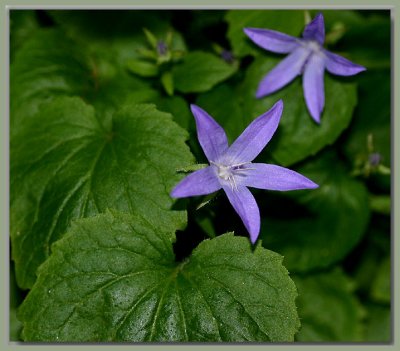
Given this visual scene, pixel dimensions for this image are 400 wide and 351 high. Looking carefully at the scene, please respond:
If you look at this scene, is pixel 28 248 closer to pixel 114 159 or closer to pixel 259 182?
pixel 114 159

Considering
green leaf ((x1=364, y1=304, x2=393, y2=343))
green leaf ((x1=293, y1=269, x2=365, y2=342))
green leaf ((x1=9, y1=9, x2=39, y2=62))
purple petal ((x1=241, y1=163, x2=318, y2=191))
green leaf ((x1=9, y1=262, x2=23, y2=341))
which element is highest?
green leaf ((x1=9, y1=9, x2=39, y2=62))

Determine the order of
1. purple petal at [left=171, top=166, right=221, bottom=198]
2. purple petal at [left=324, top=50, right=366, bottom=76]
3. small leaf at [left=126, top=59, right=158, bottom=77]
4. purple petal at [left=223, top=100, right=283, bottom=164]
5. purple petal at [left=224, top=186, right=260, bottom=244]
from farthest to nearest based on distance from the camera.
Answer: small leaf at [left=126, top=59, right=158, bottom=77] < purple petal at [left=324, top=50, right=366, bottom=76] < purple petal at [left=223, top=100, right=283, bottom=164] < purple petal at [left=224, top=186, right=260, bottom=244] < purple petal at [left=171, top=166, right=221, bottom=198]

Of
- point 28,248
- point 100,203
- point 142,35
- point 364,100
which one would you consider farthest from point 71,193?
point 364,100

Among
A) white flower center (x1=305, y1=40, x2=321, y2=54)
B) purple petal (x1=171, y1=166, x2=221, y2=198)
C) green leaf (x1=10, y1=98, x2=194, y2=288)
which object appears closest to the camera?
purple petal (x1=171, y1=166, x2=221, y2=198)

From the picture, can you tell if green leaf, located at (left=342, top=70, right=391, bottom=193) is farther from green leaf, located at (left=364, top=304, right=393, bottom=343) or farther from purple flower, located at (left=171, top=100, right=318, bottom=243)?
purple flower, located at (left=171, top=100, right=318, bottom=243)

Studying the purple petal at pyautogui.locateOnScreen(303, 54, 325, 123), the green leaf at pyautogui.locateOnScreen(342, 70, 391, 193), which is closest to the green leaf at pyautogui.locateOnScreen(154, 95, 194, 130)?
the purple petal at pyautogui.locateOnScreen(303, 54, 325, 123)

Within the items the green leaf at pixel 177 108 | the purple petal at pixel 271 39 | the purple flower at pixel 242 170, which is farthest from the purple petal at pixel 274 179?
the purple petal at pixel 271 39

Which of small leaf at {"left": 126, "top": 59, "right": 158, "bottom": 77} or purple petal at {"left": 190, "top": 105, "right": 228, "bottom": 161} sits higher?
small leaf at {"left": 126, "top": 59, "right": 158, "bottom": 77}

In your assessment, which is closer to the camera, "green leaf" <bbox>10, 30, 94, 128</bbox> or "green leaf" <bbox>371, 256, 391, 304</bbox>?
"green leaf" <bbox>10, 30, 94, 128</bbox>
